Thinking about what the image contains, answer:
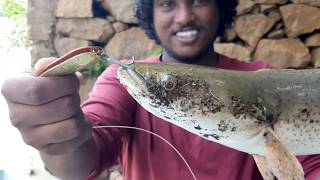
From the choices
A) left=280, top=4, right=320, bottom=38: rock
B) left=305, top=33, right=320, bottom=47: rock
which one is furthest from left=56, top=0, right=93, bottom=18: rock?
left=305, top=33, right=320, bottom=47: rock

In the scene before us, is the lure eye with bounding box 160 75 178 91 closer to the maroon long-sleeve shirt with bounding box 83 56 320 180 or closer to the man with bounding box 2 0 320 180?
the man with bounding box 2 0 320 180

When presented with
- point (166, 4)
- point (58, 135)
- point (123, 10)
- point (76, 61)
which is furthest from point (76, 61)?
point (123, 10)

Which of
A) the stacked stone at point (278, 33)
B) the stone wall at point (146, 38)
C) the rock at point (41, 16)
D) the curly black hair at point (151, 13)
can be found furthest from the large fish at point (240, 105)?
the rock at point (41, 16)

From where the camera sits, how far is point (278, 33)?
A: 14.2 feet

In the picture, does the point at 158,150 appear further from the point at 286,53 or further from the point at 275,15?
the point at 275,15

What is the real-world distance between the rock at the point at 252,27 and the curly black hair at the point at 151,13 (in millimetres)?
2121

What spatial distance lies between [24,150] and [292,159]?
434cm

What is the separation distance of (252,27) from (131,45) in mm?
1089

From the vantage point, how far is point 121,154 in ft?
6.05

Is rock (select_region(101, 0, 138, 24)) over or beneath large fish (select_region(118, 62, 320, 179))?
beneath

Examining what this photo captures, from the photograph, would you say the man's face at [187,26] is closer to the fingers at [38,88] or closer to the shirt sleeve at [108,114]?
the shirt sleeve at [108,114]

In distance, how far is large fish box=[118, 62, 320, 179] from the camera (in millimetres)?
1218

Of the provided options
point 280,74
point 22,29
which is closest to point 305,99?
point 280,74

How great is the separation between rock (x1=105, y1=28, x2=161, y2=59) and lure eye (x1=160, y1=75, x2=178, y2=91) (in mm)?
3289
